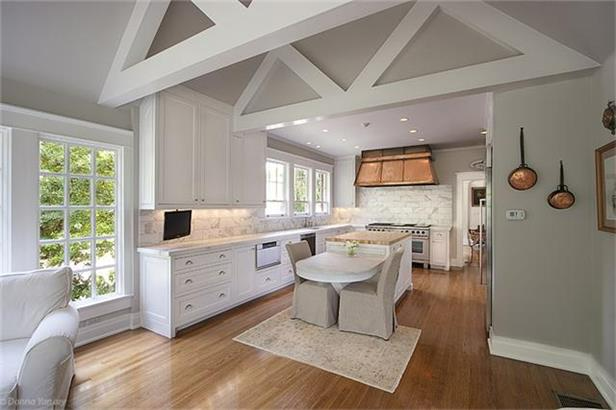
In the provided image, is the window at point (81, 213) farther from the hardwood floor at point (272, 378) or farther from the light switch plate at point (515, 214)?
the light switch plate at point (515, 214)

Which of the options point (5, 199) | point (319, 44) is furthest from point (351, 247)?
point (5, 199)

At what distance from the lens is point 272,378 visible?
2.26 m

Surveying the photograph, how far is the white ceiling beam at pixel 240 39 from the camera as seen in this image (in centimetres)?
163

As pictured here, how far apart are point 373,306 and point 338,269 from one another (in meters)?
0.57

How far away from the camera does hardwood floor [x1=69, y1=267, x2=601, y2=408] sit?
6.55 ft

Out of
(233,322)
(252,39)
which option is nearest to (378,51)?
(252,39)

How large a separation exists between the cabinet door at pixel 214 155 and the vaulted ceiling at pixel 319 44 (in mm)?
496

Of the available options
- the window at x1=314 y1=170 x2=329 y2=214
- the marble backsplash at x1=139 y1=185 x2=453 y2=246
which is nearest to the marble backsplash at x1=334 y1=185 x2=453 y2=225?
the marble backsplash at x1=139 y1=185 x2=453 y2=246

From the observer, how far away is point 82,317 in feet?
9.16

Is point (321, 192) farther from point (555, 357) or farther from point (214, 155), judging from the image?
point (555, 357)

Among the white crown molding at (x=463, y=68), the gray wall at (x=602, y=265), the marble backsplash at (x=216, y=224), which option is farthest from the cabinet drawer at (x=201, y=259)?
the gray wall at (x=602, y=265)

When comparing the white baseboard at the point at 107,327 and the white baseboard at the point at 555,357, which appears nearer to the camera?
the white baseboard at the point at 555,357

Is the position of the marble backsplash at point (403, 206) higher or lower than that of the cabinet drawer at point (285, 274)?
higher

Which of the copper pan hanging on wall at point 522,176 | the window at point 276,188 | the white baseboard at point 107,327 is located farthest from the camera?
the window at point 276,188
